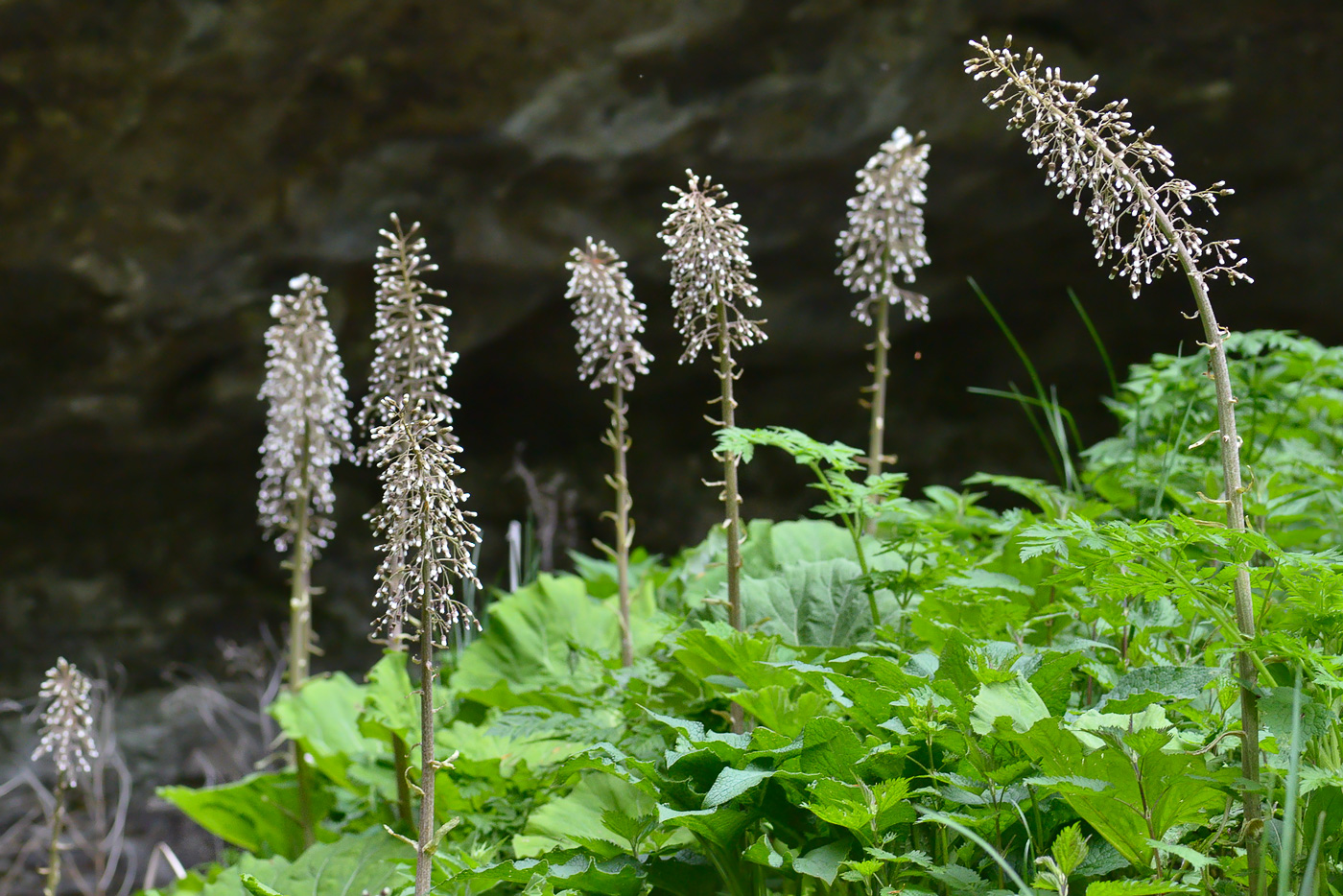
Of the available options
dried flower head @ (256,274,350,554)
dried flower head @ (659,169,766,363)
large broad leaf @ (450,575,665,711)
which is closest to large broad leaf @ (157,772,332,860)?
large broad leaf @ (450,575,665,711)

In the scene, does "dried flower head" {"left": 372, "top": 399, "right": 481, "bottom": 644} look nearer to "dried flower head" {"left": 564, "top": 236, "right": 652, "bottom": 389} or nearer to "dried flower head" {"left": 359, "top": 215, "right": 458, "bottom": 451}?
"dried flower head" {"left": 359, "top": 215, "right": 458, "bottom": 451}

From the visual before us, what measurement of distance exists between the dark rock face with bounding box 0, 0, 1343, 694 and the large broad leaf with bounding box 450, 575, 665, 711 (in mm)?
2441

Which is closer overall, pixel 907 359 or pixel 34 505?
pixel 34 505

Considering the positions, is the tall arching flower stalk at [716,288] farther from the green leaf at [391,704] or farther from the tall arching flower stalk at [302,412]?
the tall arching flower stalk at [302,412]

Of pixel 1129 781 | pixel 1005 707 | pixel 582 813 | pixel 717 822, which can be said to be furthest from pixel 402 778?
pixel 1129 781

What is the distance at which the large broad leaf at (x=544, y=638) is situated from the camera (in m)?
2.68

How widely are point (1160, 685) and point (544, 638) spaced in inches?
68.9

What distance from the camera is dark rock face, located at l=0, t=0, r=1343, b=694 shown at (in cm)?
484

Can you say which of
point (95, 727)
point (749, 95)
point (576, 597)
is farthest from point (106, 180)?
point (576, 597)

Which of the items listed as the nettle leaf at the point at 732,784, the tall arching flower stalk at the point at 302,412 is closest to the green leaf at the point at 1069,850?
the nettle leaf at the point at 732,784

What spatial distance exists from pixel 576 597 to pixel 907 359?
302 cm

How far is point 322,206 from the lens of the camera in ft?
16.4

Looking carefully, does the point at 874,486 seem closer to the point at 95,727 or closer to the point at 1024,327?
the point at 1024,327

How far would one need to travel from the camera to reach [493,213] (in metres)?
5.14
